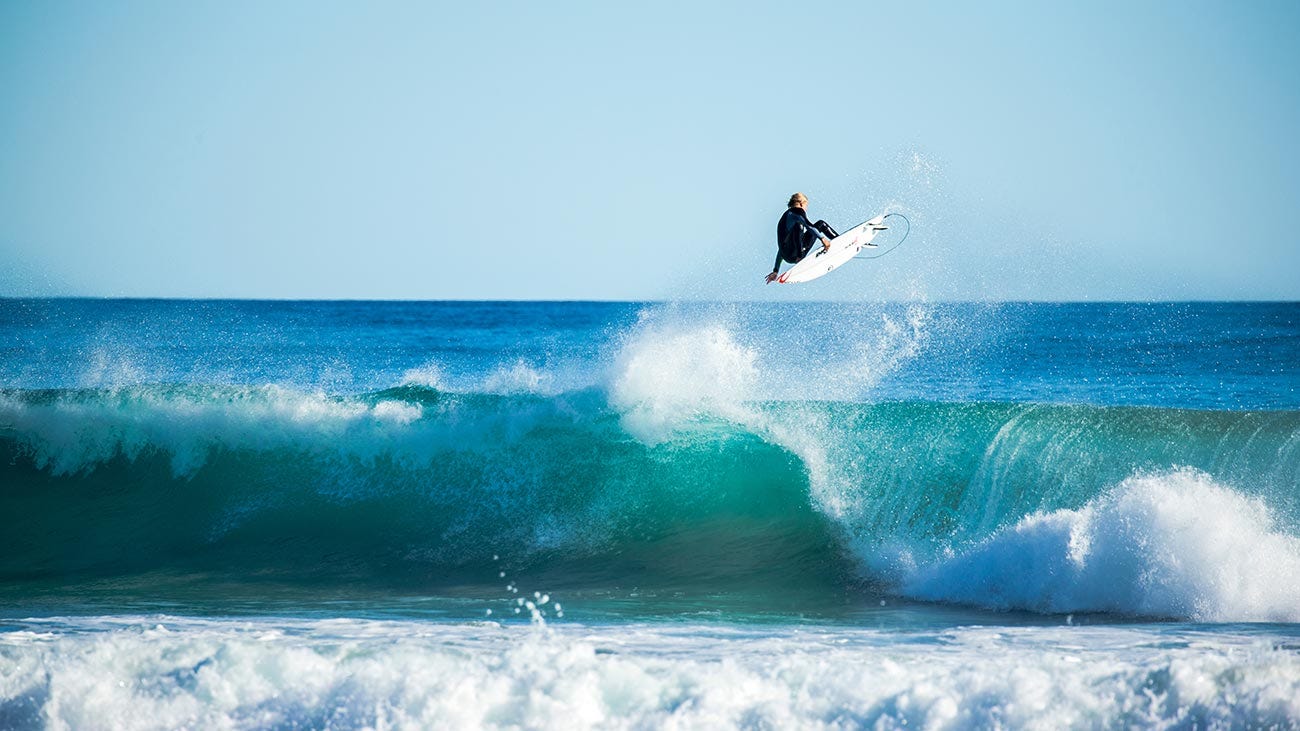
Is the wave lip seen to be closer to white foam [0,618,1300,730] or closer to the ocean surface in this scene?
the ocean surface

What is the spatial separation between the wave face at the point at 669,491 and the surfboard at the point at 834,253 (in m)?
1.73

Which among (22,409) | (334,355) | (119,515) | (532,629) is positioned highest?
(334,355)

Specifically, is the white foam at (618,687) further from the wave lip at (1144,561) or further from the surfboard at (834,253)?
the surfboard at (834,253)

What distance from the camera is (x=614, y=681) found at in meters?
5.80

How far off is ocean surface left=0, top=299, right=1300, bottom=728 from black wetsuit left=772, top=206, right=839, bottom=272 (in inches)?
88.9

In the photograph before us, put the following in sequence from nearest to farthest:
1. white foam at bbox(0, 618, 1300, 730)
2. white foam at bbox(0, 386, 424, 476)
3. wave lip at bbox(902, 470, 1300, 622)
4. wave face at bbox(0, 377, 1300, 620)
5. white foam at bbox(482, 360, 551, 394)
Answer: white foam at bbox(0, 618, 1300, 730)
wave lip at bbox(902, 470, 1300, 622)
wave face at bbox(0, 377, 1300, 620)
white foam at bbox(0, 386, 424, 476)
white foam at bbox(482, 360, 551, 394)

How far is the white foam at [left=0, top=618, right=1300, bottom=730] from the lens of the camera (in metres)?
5.51

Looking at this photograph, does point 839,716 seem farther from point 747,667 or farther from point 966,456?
point 966,456

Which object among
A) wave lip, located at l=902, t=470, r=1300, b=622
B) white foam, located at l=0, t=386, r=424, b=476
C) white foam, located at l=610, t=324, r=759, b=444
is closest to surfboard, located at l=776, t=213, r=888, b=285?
white foam, located at l=610, t=324, r=759, b=444

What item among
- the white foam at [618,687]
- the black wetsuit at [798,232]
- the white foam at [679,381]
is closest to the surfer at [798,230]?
the black wetsuit at [798,232]

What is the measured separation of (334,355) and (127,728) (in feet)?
91.2

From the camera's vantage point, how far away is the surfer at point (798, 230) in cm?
988

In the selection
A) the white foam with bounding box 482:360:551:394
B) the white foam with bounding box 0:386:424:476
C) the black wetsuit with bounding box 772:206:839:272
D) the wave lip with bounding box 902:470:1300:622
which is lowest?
the wave lip with bounding box 902:470:1300:622

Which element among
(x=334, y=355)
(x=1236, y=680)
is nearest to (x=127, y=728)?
(x=1236, y=680)
